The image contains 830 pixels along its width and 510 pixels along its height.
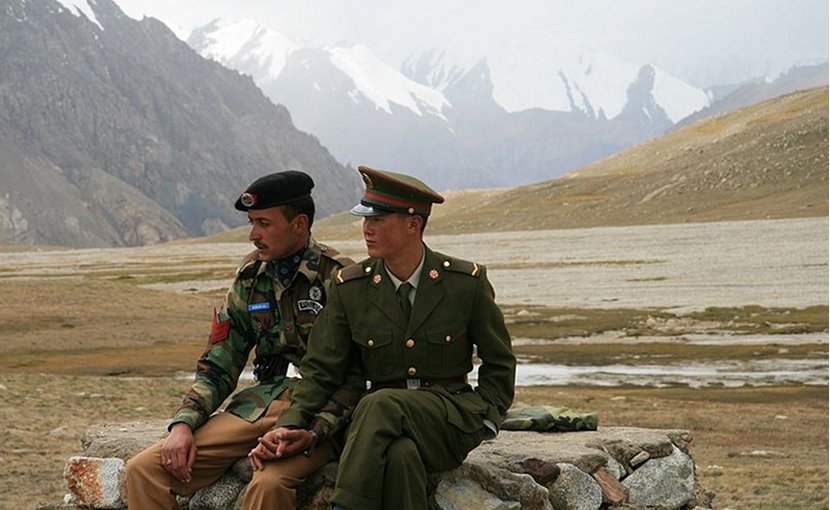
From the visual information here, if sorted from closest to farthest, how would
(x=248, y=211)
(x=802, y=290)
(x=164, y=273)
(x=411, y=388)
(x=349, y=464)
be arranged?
(x=349, y=464), (x=411, y=388), (x=248, y=211), (x=802, y=290), (x=164, y=273)

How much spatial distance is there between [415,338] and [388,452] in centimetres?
83

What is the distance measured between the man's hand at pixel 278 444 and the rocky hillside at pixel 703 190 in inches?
4244

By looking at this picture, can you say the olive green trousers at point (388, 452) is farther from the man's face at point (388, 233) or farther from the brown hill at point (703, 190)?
the brown hill at point (703, 190)

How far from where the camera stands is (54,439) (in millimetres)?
18797

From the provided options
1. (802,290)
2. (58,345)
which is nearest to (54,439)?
(58,345)

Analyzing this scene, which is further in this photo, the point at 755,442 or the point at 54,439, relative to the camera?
the point at 755,442

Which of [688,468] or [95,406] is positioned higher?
[688,468]

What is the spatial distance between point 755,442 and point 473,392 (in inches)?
571

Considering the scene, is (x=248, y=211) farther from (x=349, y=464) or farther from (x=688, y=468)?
(x=688, y=468)

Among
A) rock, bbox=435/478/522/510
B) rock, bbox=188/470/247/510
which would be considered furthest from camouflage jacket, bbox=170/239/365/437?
rock, bbox=435/478/522/510

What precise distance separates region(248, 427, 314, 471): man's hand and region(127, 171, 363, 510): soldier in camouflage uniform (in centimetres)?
17

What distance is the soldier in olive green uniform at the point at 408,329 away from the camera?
6.89m

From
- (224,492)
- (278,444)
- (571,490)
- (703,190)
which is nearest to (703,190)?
(703,190)

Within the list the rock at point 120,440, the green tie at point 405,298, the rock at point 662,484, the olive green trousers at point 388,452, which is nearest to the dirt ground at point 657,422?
the rock at point 120,440
